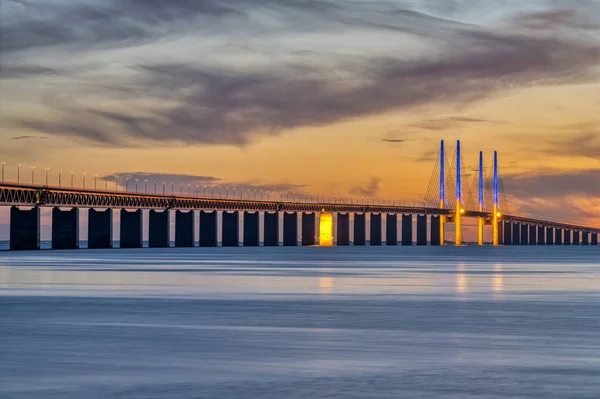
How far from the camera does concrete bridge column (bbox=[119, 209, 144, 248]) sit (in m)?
198

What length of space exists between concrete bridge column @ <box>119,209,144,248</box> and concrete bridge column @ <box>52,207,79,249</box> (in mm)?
20027

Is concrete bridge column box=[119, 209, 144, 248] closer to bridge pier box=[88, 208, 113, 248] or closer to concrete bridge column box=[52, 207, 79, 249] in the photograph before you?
bridge pier box=[88, 208, 113, 248]

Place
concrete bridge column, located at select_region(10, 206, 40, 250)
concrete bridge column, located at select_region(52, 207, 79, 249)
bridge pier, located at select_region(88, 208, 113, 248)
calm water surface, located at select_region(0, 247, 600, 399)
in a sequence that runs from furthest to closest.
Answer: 1. bridge pier, located at select_region(88, 208, 113, 248)
2. concrete bridge column, located at select_region(52, 207, 79, 249)
3. concrete bridge column, located at select_region(10, 206, 40, 250)
4. calm water surface, located at select_region(0, 247, 600, 399)

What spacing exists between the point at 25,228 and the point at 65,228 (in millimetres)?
12310

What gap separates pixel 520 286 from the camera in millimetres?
48125

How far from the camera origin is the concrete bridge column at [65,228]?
176 m

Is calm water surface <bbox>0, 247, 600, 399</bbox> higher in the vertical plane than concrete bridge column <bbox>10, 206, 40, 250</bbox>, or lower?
lower

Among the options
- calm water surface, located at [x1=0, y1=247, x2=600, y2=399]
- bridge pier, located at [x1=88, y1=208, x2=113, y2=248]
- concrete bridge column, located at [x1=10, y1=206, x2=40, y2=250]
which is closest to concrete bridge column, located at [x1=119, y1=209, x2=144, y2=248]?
bridge pier, located at [x1=88, y1=208, x2=113, y2=248]

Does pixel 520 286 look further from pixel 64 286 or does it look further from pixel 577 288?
pixel 64 286

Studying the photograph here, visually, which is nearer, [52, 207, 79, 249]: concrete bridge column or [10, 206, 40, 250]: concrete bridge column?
[10, 206, 40, 250]: concrete bridge column

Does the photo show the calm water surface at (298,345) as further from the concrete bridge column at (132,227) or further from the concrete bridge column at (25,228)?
the concrete bridge column at (132,227)

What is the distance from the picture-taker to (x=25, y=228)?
16525 centimetres

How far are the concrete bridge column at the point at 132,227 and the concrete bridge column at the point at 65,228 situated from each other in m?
20.0

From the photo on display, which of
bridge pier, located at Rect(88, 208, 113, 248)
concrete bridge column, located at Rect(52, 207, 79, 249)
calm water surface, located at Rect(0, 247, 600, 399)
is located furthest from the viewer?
bridge pier, located at Rect(88, 208, 113, 248)
